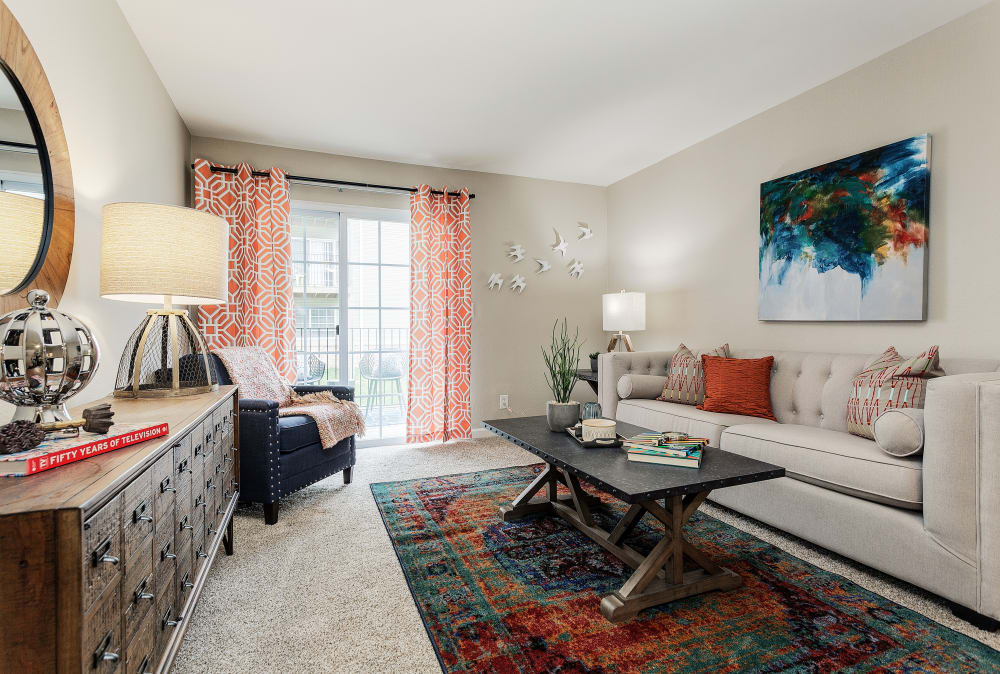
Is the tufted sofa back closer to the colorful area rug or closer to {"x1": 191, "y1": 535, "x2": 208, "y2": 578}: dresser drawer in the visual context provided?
the colorful area rug

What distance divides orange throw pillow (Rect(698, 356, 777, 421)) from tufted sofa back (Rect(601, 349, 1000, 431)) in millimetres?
65

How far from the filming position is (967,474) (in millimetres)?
1712

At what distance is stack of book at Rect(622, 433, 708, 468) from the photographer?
1.91 metres

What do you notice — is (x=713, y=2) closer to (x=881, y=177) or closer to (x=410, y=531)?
(x=881, y=177)

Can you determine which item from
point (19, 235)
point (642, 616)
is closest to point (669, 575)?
point (642, 616)

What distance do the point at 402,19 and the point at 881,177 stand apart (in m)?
2.61

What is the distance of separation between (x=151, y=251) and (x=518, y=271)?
10.8 feet

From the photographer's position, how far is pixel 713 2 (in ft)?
7.42

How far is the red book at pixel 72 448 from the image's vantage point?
88cm

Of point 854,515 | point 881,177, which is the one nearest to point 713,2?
point 881,177

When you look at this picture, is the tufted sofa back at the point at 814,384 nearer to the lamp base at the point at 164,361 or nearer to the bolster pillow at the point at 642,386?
the bolster pillow at the point at 642,386

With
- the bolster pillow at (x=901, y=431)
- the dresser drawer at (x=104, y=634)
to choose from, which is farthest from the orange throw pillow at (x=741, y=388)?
the dresser drawer at (x=104, y=634)

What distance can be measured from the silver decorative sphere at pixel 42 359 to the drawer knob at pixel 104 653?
0.56 meters

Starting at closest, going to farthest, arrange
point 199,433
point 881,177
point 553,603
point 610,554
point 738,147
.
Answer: point 199,433
point 553,603
point 610,554
point 881,177
point 738,147
